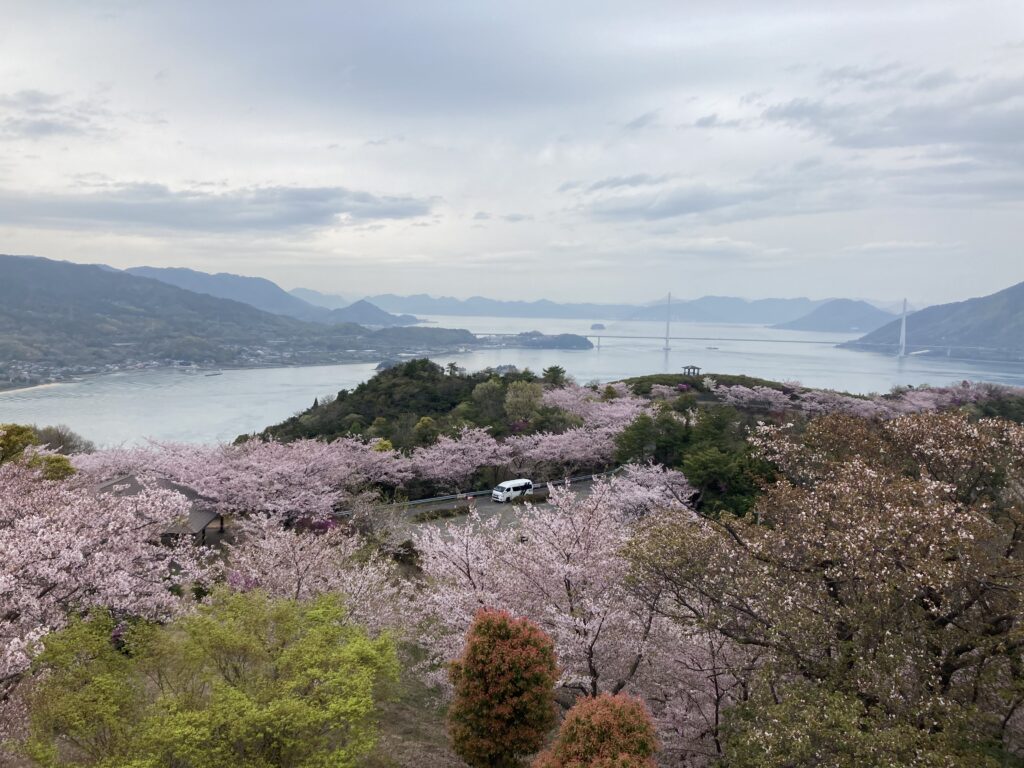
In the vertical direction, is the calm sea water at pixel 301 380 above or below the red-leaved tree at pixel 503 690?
below

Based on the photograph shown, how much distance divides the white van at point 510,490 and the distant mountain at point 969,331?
397 ft

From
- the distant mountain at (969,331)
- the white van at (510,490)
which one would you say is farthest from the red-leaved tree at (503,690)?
the distant mountain at (969,331)

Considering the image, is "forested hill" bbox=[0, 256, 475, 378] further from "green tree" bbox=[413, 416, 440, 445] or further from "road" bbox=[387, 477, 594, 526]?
"road" bbox=[387, 477, 594, 526]

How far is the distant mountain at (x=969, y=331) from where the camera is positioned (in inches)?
4710

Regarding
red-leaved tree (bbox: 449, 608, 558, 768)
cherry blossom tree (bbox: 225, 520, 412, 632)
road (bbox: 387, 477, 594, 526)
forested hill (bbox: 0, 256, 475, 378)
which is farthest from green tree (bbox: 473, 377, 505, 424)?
forested hill (bbox: 0, 256, 475, 378)

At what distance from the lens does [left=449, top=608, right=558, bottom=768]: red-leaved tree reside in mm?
8422

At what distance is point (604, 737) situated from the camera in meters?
7.14

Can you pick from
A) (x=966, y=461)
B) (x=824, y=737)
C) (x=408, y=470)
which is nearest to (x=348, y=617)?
(x=824, y=737)

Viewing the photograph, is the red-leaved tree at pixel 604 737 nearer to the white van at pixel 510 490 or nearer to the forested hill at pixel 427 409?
the white van at pixel 510 490

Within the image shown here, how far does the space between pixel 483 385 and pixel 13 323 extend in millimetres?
116795

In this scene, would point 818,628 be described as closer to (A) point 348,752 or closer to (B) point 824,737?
Answer: (B) point 824,737

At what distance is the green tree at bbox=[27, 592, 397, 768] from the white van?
16.1 metres

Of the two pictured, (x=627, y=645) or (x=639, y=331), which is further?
(x=639, y=331)

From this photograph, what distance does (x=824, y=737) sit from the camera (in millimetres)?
6207
